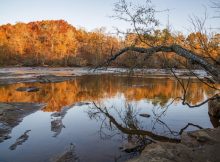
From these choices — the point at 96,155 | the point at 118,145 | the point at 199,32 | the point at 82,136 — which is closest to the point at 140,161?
the point at 96,155

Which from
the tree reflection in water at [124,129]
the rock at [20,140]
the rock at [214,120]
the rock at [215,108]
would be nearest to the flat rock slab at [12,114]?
the rock at [20,140]

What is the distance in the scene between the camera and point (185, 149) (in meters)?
6.54

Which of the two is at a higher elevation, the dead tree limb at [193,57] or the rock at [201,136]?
the dead tree limb at [193,57]

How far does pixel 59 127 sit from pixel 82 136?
160cm

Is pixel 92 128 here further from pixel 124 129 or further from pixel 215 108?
pixel 215 108

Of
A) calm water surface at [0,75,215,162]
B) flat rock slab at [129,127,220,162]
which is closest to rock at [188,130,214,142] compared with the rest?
flat rock slab at [129,127,220,162]

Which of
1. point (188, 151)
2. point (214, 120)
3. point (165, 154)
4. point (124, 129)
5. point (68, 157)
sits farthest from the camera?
point (214, 120)

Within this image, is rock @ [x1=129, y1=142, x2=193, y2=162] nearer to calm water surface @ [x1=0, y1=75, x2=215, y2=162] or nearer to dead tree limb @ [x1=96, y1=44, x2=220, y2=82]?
calm water surface @ [x1=0, y1=75, x2=215, y2=162]

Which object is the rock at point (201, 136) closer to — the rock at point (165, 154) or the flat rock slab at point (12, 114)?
the rock at point (165, 154)

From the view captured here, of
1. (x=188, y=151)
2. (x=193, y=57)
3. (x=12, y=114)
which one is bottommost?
(x=12, y=114)

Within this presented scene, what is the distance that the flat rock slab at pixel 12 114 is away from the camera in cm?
1049

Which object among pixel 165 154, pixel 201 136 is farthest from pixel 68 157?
pixel 201 136

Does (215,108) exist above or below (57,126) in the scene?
above

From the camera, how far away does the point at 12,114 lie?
1311cm
